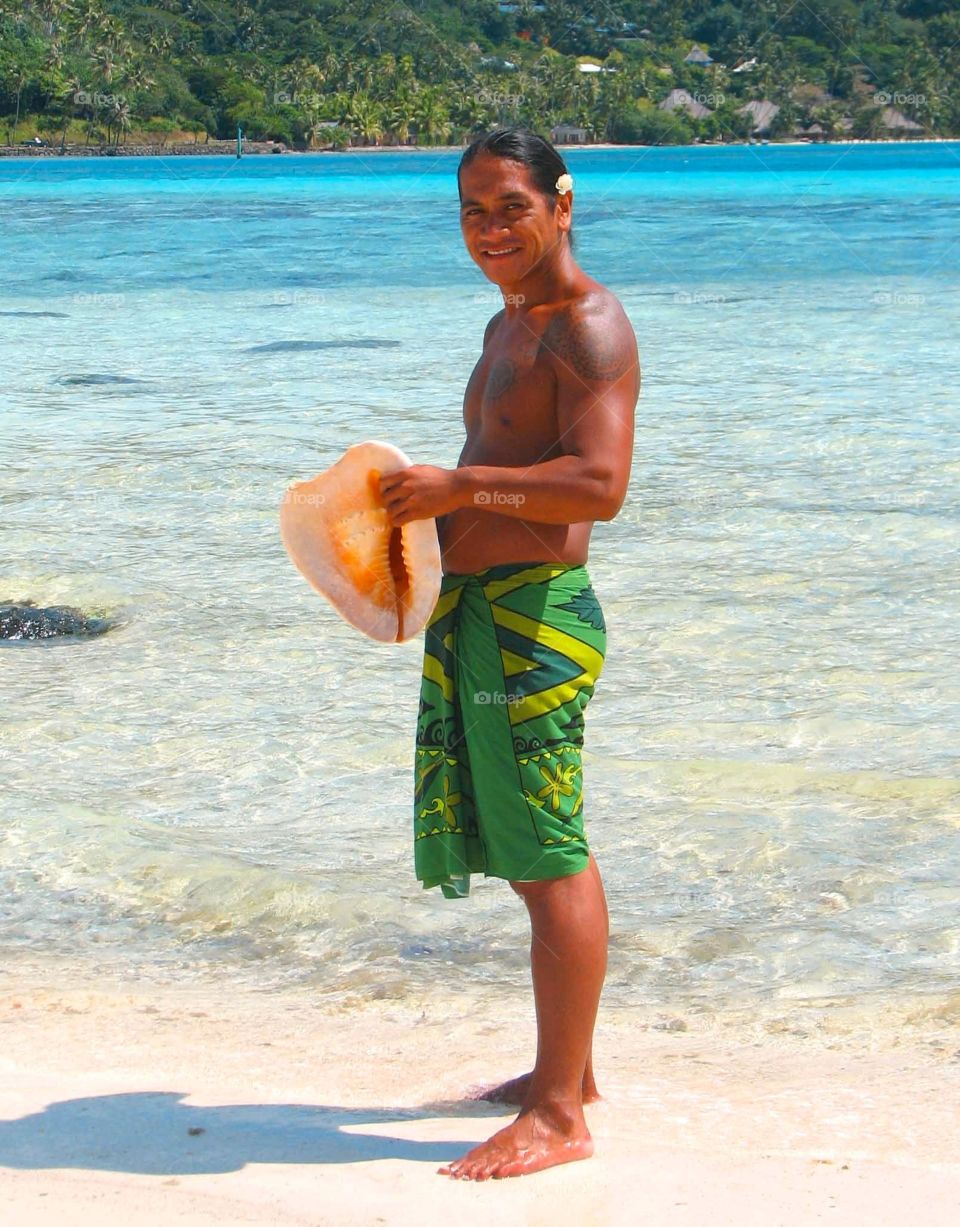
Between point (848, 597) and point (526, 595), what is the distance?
4141mm

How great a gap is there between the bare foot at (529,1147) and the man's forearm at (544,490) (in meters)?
0.93

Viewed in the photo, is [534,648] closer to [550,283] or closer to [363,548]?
[363,548]

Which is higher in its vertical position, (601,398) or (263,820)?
(601,398)

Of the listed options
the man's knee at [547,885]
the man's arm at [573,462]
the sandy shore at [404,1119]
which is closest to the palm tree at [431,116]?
the sandy shore at [404,1119]

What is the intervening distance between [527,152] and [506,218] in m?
0.10

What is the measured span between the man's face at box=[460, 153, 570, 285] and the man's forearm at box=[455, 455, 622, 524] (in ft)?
1.16

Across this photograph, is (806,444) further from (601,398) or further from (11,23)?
(11,23)

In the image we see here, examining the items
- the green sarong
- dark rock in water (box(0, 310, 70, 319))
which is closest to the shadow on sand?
the green sarong

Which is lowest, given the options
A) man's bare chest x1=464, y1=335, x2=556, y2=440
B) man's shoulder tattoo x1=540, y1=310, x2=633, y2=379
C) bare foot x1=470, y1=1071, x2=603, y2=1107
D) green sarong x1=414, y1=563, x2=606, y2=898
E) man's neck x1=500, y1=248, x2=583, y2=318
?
bare foot x1=470, y1=1071, x2=603, y2=1107

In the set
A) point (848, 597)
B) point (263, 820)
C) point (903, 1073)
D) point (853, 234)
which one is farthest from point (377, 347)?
point (853, 234)

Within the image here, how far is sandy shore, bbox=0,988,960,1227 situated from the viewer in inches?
83.5

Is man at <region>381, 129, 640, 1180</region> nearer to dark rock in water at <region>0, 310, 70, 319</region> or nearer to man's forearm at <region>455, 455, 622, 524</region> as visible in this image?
man's forearm at <region>455, 455, 622, 524</region>

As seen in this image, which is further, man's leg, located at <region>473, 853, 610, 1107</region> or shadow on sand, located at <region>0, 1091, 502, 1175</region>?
man's leg, located at <region>473, 853, 610, 1107</region>

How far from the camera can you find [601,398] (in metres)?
2.21
